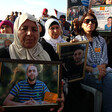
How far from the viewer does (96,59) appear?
257 centimetres

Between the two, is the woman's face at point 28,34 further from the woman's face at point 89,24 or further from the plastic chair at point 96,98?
the woman's face at point 89,24

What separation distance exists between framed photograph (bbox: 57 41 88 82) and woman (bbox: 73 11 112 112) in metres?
0.38

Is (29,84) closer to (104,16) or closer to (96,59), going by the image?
(96,59)

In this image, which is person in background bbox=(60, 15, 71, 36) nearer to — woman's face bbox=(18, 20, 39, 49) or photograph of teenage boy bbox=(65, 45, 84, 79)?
photograph of teenage boy bbox=(65, 45, 84, 79)

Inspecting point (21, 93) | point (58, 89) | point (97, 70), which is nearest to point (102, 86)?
point (97, 70)

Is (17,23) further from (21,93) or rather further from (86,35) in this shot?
(86,35)

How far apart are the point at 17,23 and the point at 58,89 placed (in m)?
0.89

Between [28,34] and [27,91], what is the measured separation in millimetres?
599

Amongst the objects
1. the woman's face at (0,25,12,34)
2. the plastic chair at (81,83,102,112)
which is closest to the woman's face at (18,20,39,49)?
the plastic chair at (81,83,102,112)

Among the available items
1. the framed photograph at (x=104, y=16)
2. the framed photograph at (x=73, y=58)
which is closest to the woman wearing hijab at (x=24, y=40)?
the framed photograph at (x=73, y=58)

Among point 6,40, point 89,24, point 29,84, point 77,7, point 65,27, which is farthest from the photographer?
point 65,27

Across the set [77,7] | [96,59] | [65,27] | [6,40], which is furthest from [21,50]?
[65,27]

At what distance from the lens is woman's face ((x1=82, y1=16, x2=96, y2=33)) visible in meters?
2.68

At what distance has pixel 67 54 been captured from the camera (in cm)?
194
